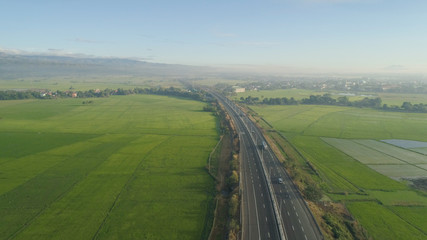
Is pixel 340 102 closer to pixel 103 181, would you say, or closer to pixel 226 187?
pixel 226 187

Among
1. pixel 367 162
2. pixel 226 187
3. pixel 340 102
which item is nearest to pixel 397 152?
pixel 367 162

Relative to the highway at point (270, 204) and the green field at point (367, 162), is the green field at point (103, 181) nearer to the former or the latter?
the highway at point (270, 204)

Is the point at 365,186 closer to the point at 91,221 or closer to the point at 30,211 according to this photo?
the point at 91,221

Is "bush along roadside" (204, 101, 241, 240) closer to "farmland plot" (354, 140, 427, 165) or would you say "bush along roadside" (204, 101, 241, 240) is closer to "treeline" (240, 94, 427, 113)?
"farmland plot" (354, 140, 427, 165)

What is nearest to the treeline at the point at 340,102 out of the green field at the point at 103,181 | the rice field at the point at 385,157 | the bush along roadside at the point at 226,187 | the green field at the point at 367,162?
the green field at the point at 367,162

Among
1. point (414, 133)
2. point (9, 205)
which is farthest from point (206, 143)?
point (414, 133)

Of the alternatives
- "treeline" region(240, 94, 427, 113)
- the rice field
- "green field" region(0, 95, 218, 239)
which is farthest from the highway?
"treeline" region(240, 94, 427, 113)
